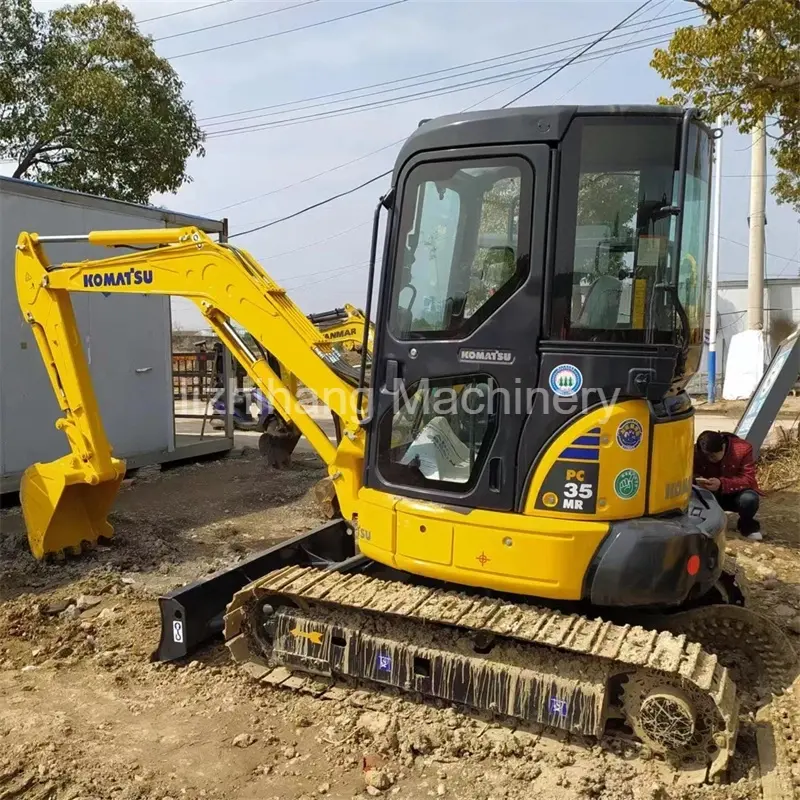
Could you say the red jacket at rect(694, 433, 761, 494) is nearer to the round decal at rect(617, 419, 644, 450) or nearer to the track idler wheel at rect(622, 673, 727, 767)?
the round decal at rect(617, 419, 644, 450)

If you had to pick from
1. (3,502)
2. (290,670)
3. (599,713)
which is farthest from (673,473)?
(3,502)

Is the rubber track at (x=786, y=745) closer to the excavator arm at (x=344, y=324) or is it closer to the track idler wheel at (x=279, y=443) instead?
the excavator arm at (x=344, y=324)

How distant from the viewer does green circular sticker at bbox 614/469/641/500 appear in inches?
138

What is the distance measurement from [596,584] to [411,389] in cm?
125

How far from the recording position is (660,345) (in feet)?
11.3

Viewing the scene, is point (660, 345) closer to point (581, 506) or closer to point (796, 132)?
point (581, 506)

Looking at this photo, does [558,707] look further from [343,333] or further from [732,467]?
[343,333]

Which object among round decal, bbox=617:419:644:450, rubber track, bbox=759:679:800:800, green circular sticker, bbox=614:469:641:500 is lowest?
rubber track, bbox=759:679:800:800

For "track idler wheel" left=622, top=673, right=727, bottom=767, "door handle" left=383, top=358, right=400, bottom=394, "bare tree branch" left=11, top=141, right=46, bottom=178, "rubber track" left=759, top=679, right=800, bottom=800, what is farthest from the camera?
"bare tree branch" left=11, top=141, right=46, bottom=178

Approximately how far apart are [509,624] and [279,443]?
7159mm

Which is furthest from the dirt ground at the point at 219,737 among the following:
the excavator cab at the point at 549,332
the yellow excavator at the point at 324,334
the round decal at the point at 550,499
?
the yellow excavator at the point at 324,334

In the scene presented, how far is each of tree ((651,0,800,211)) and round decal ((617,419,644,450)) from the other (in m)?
6.34

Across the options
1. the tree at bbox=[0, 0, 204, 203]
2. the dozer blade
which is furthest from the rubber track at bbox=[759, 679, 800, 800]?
A: the tree at bbox=[0, 0, 204, 203]

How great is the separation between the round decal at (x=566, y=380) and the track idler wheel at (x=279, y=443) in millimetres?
7156
